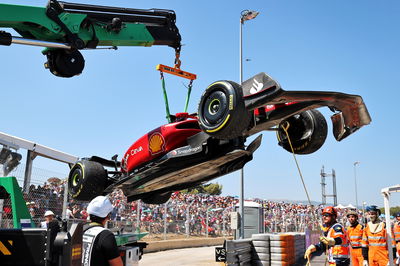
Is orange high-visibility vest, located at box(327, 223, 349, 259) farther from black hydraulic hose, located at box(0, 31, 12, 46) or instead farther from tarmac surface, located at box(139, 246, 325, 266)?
tarmac surface, located at box(139, 246, 325, 266)

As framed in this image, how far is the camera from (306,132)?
577 cm

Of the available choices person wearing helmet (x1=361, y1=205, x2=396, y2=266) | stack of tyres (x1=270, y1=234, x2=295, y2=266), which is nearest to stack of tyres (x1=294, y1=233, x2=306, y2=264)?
stack of tyres (x1=270, y1=234, x2=295, y2=266)

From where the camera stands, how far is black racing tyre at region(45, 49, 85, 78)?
664 centimetres

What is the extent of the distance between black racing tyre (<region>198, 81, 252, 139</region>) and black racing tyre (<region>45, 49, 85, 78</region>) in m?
2.89

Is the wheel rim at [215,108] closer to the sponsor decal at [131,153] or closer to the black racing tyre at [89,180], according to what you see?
the sponsor decal at [131,153]

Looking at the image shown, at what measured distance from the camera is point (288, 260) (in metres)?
10.4

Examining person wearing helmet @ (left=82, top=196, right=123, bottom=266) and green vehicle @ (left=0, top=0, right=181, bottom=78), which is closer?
person wearing helmet @ (left=82, top=196, right=123, bottom=266)

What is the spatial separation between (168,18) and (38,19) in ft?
7.68

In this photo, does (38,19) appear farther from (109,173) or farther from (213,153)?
(213,153)

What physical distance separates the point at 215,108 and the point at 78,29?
3417mm

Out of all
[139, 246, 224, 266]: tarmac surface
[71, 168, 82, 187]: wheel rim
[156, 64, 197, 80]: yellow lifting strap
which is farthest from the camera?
[139, 246, 224, 266]: tarmac surface

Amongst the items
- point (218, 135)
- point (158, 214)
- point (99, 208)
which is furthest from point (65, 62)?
point (158, 214)

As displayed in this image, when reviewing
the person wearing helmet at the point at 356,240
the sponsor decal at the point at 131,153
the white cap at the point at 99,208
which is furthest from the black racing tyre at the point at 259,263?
the white cap at the point at 99,208

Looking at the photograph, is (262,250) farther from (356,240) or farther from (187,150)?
(187,150)
